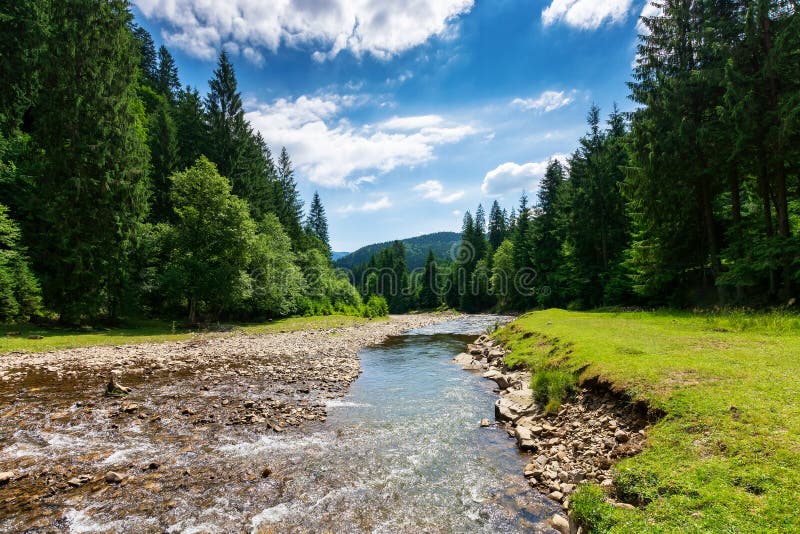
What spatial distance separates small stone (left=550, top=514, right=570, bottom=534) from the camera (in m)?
5.65

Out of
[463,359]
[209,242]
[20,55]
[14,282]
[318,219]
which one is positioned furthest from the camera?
[318,219]

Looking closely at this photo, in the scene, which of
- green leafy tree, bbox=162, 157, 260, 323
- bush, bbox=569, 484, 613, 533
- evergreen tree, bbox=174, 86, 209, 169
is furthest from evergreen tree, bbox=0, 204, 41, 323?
bush, bbox=569, 484, 613, 533

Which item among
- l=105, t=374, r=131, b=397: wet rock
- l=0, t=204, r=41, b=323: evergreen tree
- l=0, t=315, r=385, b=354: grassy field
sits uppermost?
l=0, t=204, r=41, b=323: evergreen tree

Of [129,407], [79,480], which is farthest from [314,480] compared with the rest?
[129,407]

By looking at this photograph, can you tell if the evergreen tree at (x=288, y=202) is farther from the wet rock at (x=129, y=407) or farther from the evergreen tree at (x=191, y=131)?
the wet rock at (x=129, y=407)

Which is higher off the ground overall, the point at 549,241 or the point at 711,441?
the point at 549,241

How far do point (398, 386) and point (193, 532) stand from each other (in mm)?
9923

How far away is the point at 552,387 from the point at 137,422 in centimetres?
1175

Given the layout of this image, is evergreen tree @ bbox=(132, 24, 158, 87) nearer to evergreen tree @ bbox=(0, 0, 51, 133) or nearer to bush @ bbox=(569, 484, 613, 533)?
evergreen tree @ bbox=(0, 0, 51, 133)

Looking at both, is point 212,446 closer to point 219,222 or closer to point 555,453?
point 555,453

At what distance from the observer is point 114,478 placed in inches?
270

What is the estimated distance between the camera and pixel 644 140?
2444 cm

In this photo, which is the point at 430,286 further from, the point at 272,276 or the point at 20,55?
the point at 20,55

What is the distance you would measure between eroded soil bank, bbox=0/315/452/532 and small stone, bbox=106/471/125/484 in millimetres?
19
